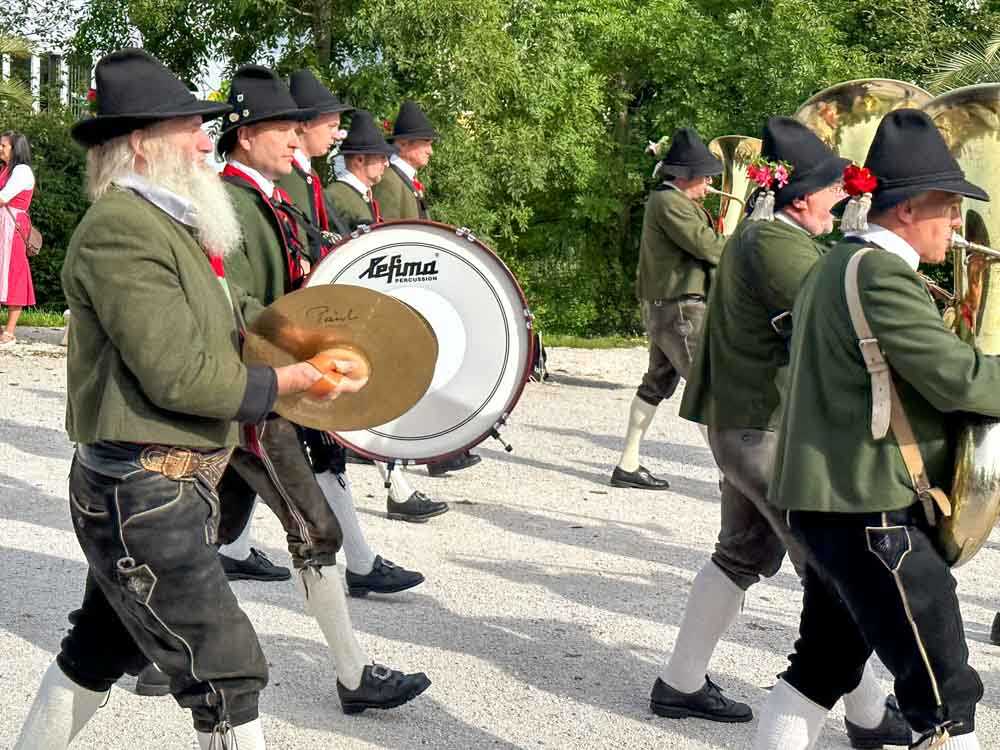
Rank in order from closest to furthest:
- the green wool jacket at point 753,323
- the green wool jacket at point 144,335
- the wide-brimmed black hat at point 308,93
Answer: the green wool jacket at point 144,335 → the green wool jacket at point 753,323 → the wide-brimmed black hat at point 308,93

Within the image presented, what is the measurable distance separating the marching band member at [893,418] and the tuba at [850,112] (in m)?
3.79

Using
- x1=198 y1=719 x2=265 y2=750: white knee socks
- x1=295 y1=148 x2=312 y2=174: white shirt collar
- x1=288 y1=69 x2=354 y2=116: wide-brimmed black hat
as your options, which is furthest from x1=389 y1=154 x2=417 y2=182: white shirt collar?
x1=198 y1=719 x2=265 y2=750: white knee socks

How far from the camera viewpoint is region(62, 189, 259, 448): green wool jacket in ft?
10.6

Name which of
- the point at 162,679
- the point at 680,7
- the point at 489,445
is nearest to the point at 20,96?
the point at 680,7

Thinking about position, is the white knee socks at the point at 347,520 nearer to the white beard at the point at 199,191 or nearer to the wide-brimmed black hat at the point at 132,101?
the white beard at the point at 199,191

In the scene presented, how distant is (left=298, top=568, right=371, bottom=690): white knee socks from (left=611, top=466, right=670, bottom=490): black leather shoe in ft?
13.5

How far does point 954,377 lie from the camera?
3.27m

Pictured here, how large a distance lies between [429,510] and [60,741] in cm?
407

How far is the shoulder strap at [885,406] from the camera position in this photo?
338cm

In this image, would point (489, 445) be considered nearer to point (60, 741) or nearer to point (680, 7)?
point (60, 741)

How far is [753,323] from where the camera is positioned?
457 centimetres

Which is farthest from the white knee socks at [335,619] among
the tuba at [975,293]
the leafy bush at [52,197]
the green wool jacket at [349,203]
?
the leafy bush at [52,197]

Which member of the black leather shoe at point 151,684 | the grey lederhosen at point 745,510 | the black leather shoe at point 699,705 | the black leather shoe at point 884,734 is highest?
the grey lederhosen at point 745,510

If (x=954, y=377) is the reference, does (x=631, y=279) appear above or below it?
below
